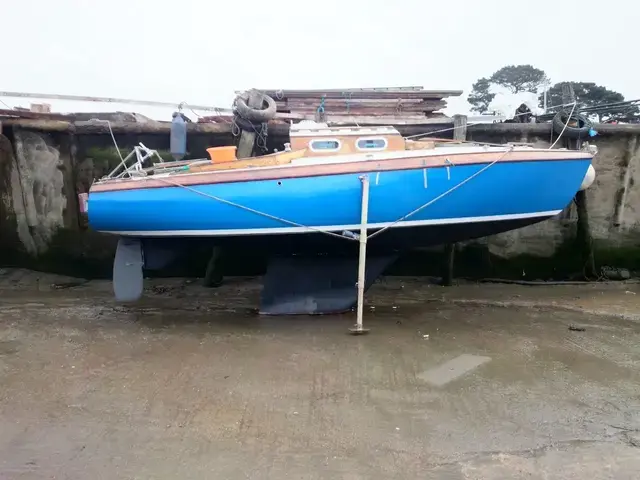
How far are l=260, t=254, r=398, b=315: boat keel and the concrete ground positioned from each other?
0.56 ft

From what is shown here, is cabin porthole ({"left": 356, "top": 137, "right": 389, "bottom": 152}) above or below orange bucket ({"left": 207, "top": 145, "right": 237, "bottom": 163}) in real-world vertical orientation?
above

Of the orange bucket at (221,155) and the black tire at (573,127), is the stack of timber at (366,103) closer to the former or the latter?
the black tire at (573,127)

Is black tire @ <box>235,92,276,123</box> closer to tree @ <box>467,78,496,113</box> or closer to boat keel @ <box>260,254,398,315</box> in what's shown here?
boat keel @ <box>260,254,398,315</box>

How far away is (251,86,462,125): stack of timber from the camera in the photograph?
22.9 feet

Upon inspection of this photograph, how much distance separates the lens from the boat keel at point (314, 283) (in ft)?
18.7

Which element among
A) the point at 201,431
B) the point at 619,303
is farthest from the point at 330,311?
the point at 619,303

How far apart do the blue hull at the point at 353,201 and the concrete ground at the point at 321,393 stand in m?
1.06

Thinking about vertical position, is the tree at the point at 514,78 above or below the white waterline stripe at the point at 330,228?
above

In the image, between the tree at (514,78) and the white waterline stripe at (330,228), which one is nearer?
the white waterline stripe at (330,228)

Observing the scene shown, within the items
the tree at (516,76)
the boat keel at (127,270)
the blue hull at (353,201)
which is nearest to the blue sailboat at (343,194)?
the blue hull at (353,201)

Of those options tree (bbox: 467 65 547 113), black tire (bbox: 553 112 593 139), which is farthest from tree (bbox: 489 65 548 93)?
black tire (bbox: 553 112 593 139)

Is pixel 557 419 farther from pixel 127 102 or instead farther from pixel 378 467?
pixel 127 102

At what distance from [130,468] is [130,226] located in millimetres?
3162

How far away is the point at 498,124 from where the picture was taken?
7.15m
